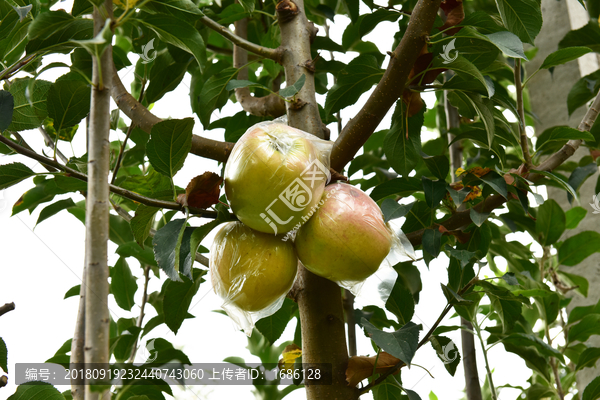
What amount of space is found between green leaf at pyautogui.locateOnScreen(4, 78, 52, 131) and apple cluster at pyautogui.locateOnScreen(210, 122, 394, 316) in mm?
293

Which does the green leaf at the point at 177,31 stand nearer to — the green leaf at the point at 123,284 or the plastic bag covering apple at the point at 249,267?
the plastic bag covering apple at the point at 249,267

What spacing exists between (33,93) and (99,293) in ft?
1.50

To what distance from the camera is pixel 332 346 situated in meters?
0.66

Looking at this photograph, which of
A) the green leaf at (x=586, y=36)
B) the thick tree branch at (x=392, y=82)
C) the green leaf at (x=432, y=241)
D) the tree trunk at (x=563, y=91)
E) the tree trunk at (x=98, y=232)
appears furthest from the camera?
the tree trunk at (x=563, y=91)

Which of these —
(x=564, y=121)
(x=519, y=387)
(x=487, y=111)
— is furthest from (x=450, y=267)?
(x=564, y=121)

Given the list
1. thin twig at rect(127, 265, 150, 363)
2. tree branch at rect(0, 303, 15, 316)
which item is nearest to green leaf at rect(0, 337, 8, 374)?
tree branch at rect(0, 303, 15, 316)

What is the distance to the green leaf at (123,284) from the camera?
1.07 m

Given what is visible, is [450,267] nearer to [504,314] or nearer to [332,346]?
[504,314]

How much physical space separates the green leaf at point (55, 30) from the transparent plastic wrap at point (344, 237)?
0.31m


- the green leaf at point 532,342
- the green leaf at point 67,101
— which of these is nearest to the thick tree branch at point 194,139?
the green leaf at point 67,101

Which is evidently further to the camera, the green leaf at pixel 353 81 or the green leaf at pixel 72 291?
the green leaf at pixel 72 291

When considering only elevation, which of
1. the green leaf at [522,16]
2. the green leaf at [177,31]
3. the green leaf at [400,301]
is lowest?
the green leaf at [400,301]

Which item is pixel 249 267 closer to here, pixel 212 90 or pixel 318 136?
pixel 318 136

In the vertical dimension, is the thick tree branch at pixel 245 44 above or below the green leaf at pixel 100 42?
above
